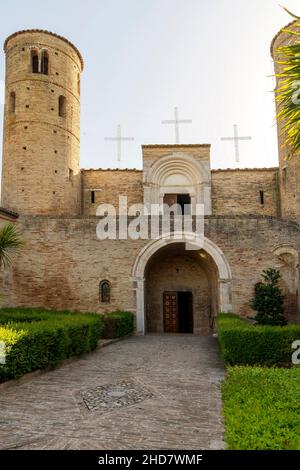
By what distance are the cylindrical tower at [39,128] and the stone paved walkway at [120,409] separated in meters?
13.1

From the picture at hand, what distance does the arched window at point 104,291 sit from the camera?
18.1 metres

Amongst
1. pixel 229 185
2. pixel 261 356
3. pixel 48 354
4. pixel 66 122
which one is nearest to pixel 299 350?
pixel 261 356

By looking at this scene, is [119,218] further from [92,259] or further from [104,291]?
[104,291]

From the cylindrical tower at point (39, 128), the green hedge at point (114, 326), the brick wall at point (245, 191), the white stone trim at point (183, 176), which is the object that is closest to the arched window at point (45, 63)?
the cylindrical tower at point (39, 128)

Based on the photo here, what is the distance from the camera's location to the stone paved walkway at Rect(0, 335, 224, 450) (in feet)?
17.3

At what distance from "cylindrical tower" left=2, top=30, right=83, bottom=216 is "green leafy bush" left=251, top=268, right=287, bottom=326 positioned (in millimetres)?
12586

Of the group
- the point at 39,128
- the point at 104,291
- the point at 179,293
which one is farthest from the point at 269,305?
the point at 39,128

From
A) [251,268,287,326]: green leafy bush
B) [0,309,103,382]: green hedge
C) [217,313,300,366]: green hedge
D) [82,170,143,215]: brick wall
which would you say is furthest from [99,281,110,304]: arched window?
[217,313,300,366]: green hedge

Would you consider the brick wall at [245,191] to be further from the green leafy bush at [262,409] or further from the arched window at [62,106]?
the green leafy bush at [262,409]

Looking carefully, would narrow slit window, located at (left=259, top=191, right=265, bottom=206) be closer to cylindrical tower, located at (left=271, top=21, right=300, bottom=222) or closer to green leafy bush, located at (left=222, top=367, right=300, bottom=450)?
cylindrical tower, located at (left=271, top=21, right=300, bottom=222)

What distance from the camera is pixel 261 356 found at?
10375 millimetres

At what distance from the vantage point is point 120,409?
675cm

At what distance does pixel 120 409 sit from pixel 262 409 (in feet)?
8.95
